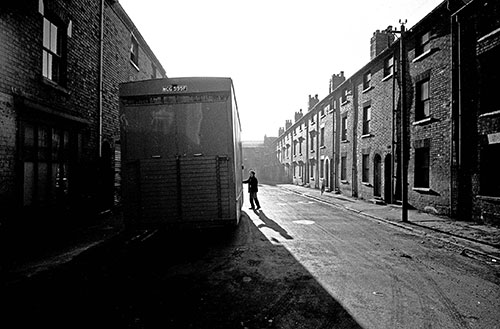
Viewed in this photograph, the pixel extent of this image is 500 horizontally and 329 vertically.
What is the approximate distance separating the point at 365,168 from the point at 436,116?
22.1ft

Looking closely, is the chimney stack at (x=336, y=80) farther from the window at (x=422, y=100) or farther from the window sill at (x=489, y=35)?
the window sill at (x=489, y=35)

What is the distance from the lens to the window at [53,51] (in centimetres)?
800

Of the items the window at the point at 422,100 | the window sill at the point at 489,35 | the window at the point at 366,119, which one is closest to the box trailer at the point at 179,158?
the window sill at the point at 489,35

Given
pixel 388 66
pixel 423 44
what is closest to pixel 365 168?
pixel 388 66

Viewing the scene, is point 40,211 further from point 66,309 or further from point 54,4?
point 54,4

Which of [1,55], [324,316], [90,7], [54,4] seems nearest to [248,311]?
[324,316]

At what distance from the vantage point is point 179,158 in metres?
6.54

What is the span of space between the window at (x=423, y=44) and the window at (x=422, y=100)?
1446mm

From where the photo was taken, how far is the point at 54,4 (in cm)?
805

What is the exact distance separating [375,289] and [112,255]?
5437mm

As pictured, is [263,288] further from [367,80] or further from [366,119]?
[367,80]

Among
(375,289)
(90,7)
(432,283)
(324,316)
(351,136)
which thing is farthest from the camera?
(351,136)

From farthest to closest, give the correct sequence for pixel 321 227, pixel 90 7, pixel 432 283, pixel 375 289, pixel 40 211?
pixel 90 7
pixel 321 227
pixel 40 211
pixel 432 283
pixel 375 289

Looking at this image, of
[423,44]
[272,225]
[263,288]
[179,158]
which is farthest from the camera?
[423,44]
